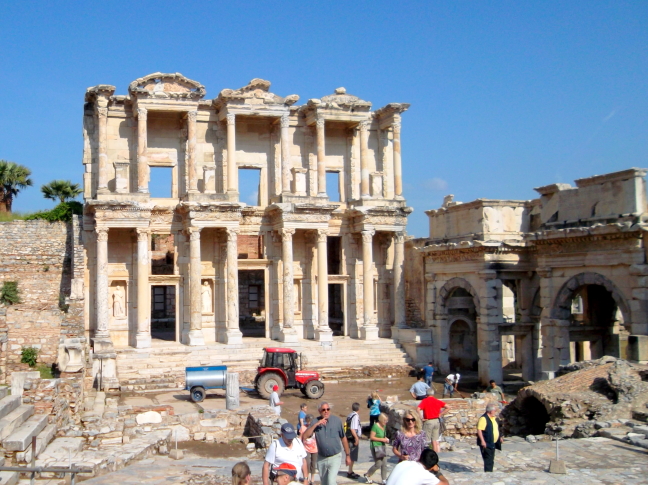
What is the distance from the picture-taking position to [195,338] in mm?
27500

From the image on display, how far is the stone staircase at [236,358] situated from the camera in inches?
984

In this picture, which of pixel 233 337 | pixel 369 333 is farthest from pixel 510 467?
pixel 369 333

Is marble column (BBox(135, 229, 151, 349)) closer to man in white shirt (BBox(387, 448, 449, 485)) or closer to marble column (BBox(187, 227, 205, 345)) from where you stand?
marble column (BBox(187, 227, 205, 345))

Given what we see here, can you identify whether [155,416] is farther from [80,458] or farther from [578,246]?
[578,246]

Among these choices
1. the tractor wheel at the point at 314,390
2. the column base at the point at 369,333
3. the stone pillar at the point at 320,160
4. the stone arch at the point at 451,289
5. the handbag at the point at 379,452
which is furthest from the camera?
the stone pillar at the point at 320,160

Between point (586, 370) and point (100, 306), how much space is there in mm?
17276

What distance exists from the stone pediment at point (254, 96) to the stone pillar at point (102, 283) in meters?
7.17

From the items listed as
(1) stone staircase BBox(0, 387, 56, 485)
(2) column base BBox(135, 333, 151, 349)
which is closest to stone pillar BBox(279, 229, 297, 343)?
(2) column base BBox(135, 333, 151, 349)

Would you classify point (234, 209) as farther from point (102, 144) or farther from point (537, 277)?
point (537, 277)

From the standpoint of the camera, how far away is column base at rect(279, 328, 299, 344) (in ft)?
94.0

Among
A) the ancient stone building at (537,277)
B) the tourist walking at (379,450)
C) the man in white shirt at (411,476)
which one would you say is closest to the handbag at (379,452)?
the tourist walking at (379,450)

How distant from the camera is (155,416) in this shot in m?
16.8

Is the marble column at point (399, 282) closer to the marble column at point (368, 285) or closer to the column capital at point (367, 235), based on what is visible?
the marble column at point (368, 285)

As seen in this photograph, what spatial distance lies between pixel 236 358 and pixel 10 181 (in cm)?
1824
